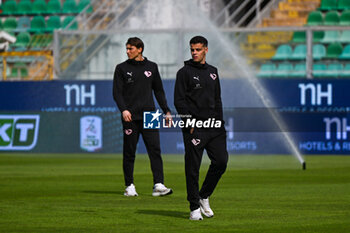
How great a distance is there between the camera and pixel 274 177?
1482cm

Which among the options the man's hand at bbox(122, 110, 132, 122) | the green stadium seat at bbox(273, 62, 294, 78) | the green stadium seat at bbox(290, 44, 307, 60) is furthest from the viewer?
the green stadium seat at bbox(290, 44, 307, 60)

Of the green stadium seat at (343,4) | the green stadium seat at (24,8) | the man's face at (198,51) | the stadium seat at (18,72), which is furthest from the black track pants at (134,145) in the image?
the green stadium seat at (24,8)

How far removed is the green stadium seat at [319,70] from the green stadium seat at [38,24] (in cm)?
1108

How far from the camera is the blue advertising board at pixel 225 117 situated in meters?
21.4

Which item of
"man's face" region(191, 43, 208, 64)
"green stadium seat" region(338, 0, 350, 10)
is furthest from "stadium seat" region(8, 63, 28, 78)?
"man's face" region(191, 43, 208, 64)

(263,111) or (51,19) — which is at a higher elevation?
(51,19)

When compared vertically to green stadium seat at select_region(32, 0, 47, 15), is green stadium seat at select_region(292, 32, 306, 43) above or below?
below

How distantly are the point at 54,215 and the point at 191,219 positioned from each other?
5.04ft

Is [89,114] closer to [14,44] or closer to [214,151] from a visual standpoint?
[14,44]

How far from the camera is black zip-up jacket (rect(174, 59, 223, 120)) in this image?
28.6 feet

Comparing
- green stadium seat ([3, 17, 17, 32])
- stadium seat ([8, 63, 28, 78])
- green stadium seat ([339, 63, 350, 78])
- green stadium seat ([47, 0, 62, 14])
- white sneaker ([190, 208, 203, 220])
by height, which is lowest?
stadium seat ([8, 63, 28, 78])

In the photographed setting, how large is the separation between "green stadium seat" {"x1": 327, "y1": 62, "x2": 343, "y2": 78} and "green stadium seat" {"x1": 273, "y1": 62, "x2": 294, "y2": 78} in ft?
3.07

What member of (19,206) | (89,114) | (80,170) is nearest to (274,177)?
(80,170)

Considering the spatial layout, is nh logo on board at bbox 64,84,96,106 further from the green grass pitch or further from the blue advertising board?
the green grass pitch
